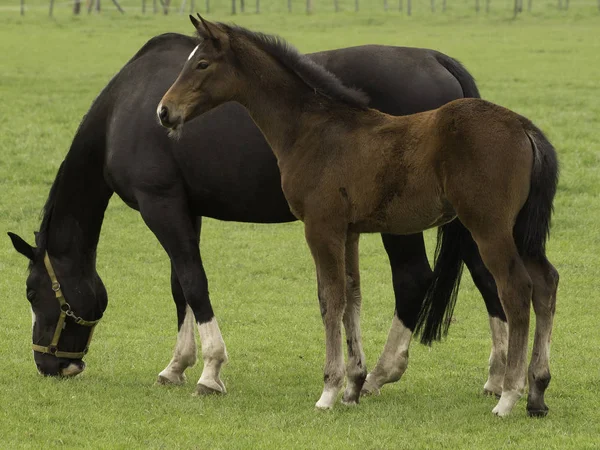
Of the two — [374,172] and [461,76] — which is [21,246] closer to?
[374,172]

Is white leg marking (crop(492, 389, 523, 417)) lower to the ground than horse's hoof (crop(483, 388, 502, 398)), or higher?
higher

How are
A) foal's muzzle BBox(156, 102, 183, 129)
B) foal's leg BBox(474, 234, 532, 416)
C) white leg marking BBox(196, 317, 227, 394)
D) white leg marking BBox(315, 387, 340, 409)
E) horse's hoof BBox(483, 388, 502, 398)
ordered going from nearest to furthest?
foal's leg BBox(474, 234, 532, 416), foal's muzzle BBox(156, 102, 183, 129), white leg marking BBox(315, 387, 340, 409), horse's hoof BBox(483, 388, 502, 398), white leg marking BBox(196, 317, 227, 394)

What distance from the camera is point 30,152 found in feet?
53.4

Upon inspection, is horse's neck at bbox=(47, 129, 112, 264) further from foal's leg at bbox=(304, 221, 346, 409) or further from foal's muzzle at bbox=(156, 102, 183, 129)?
foal's leg at bbox=(304, 221, 346, 409)

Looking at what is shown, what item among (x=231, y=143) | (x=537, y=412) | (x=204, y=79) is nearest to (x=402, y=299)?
(x=537, y=412)

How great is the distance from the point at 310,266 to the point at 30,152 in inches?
257

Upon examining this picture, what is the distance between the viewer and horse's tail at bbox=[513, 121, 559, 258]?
19.1ft

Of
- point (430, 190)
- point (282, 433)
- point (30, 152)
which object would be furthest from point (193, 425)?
→ point (30, 152)

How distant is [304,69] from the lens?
652 centimetres

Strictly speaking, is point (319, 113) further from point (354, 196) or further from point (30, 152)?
point (30, 152)

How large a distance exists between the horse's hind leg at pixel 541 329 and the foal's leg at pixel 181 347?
257cm

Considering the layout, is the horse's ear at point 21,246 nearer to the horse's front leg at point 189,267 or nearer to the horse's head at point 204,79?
the horse's front leg at point 189,267

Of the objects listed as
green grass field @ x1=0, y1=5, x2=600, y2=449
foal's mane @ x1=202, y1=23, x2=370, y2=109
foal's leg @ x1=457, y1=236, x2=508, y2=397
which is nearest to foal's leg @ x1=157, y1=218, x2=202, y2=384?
green grass field @ x1=0, y1=5, x2=600, y2=449

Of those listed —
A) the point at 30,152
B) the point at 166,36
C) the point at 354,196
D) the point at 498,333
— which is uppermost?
the point at 166,36
